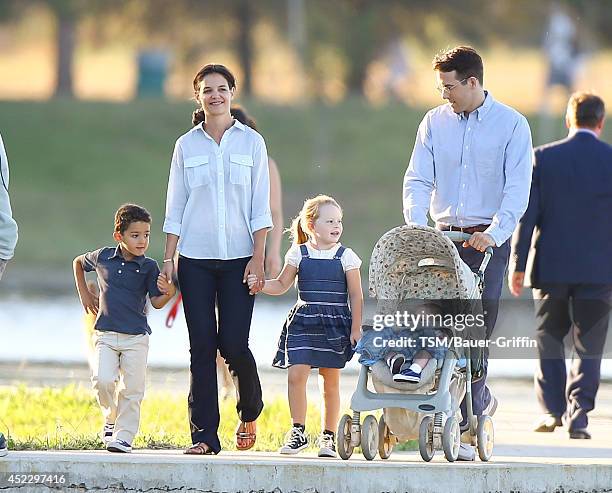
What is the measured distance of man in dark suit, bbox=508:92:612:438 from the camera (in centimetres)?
957

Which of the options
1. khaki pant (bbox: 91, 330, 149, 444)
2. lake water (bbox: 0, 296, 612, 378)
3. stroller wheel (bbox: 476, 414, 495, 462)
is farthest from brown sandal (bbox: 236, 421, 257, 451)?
lake water (bbox: 0, 296, 612, 378)

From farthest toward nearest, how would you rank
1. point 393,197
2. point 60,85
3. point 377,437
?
point 60,85 → point 393,197 → point 377,437

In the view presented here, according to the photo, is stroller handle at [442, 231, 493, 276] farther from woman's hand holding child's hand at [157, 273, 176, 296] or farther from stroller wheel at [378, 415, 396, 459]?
woman's hand holding child's hand at [157, 273, 176, 296]

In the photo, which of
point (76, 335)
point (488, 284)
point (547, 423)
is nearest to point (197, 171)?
point (488, 284)

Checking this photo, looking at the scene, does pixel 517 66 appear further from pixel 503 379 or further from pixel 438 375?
pixel 438 375

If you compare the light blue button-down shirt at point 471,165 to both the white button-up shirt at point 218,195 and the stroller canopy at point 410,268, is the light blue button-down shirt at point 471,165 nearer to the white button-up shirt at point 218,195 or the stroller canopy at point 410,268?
the stroller canopy at point 410,268

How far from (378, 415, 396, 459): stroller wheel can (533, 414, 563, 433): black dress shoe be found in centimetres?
198

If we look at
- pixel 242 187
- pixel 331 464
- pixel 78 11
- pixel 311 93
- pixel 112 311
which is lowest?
pixel 331 464

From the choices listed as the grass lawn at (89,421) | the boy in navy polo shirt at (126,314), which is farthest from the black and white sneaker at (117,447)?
the grass lawn at (89,421)

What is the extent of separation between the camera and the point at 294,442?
312 inches

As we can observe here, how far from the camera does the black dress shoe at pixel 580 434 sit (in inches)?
359

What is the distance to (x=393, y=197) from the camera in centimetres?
2934

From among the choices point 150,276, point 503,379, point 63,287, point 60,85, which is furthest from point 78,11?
point 150,276

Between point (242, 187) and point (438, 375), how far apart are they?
4.32 ft
